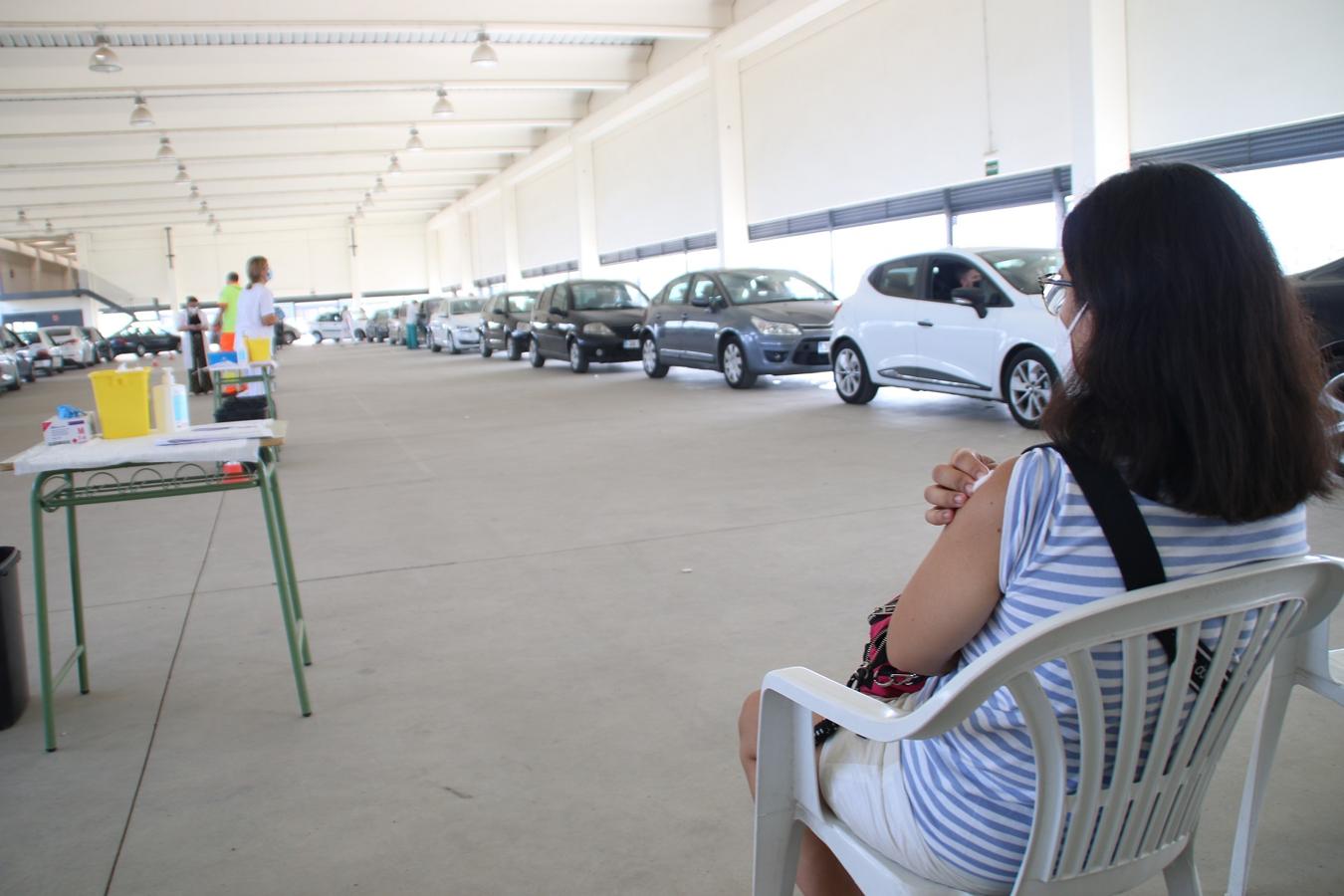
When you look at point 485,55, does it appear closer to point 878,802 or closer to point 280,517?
point 280,517

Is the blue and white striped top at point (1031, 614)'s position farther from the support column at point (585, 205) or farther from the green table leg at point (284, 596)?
the support column at point (585, 205)

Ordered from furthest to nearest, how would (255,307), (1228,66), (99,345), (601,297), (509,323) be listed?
(99,345) < (509,323) < (601,297) < (255,307) < (1228,66)

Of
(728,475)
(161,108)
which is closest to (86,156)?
(161,108)

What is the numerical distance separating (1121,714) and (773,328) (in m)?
10.6

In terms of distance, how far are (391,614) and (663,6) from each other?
45.3 ft

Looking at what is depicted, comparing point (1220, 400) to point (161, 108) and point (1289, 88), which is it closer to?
point (1289, 88)

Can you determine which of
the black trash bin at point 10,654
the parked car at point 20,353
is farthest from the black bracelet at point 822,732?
the parked car at point 20,353

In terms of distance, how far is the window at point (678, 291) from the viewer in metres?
13.6

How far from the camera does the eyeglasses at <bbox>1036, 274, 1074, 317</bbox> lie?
1.47 meters

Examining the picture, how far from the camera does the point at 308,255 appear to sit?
42.7 m

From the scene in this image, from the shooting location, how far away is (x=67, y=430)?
3104 mm

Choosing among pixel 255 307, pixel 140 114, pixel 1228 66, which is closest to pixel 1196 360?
pixel 255 307

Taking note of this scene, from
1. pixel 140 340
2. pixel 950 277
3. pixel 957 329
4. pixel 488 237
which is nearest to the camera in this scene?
pixel 957 329

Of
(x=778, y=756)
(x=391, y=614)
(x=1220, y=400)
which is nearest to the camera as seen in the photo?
(x=1220, y=400)
